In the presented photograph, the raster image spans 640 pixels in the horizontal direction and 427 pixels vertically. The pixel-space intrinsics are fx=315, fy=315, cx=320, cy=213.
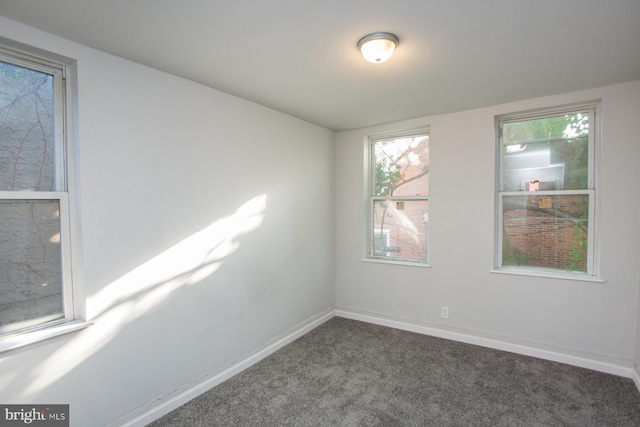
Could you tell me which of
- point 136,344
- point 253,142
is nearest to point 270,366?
point 136,344

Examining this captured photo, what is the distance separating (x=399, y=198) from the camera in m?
3.81

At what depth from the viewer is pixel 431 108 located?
3174mm

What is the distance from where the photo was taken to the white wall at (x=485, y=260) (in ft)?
8.57

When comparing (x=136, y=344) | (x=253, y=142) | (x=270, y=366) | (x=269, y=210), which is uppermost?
(x=253, y=142)

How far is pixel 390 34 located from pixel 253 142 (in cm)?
158

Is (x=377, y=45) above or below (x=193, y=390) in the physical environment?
above

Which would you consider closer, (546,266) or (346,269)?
(546,266)

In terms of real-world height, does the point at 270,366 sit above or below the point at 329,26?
below

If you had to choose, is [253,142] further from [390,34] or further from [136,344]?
[136,344]

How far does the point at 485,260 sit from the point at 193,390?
2895 mm

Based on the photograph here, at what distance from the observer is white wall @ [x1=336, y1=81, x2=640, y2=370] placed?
261 centimetres

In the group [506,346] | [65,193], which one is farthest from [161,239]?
[506,346]

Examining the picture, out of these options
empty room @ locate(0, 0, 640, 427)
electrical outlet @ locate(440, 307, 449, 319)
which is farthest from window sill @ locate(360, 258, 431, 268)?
electrical outlet @ locate(440, 307, 449, 319)

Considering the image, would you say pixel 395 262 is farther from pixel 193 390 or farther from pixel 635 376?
pixel 193 390
